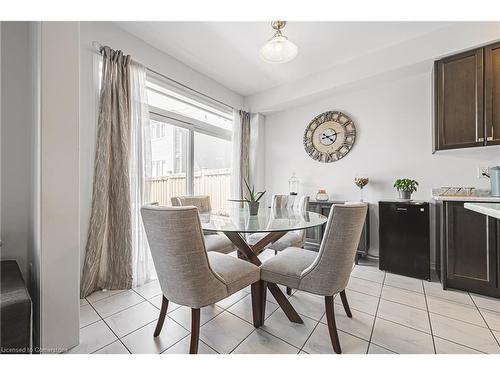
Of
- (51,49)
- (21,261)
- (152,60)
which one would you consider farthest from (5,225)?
(152,60)

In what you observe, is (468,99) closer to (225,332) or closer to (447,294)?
(447,294)

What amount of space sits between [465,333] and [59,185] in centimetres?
280

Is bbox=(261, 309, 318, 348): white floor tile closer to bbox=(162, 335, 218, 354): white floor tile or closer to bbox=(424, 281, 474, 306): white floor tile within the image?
bbox=(162, 335, 218, 354): white floor tile

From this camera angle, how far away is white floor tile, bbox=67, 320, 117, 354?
1.36 meters

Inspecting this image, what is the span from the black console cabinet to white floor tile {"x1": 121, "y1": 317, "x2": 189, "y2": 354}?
2.39 meters

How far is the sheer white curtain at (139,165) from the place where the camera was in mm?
2293

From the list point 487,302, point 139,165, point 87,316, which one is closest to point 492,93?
point 487,302

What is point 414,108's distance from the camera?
2875 mm

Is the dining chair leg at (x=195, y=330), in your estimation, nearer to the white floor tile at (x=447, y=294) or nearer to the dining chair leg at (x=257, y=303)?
the dining chair leg at (x=257, y=303)

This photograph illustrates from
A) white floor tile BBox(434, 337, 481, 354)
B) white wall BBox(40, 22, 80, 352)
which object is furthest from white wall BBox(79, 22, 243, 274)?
white floor tile BBox(434, 337, 481, 354)

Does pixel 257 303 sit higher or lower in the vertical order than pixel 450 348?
higher

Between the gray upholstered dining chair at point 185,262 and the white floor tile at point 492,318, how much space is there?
188cm

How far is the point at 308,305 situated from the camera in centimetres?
191
